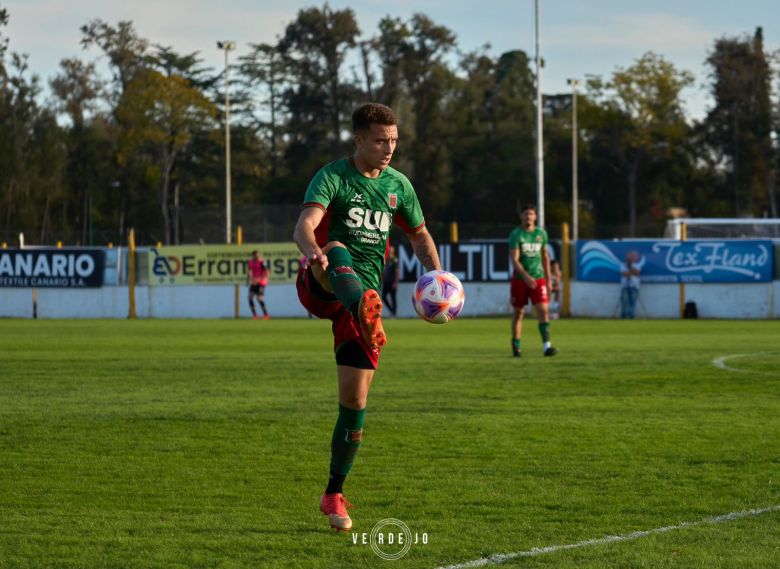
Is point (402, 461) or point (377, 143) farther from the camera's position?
point (402, 461)

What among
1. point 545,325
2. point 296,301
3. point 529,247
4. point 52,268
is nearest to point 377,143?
point 529,247

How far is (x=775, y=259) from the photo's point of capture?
3303 centimetres

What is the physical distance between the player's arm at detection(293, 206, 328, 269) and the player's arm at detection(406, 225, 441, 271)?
87 centimetres

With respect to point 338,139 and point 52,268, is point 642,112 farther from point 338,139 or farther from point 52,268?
point 52,268

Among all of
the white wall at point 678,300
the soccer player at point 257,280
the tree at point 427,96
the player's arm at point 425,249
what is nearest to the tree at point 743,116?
the tree at point 427,96

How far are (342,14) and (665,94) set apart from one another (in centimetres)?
2138

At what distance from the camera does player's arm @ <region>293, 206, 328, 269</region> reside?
655cm

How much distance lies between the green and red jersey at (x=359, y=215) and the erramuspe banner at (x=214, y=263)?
29.5 meters

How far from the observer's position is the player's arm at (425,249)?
7.36 meters

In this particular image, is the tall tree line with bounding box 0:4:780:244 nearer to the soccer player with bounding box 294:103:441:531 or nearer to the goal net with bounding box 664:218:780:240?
the goal net with bounding box 664:218:780:240

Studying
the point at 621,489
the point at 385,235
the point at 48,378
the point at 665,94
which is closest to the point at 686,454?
the point at 621,489

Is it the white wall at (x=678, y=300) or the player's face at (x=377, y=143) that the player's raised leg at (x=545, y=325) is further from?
the white wall at (x=678, y=300)

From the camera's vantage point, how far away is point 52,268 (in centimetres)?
3781

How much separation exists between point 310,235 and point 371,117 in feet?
2.57
